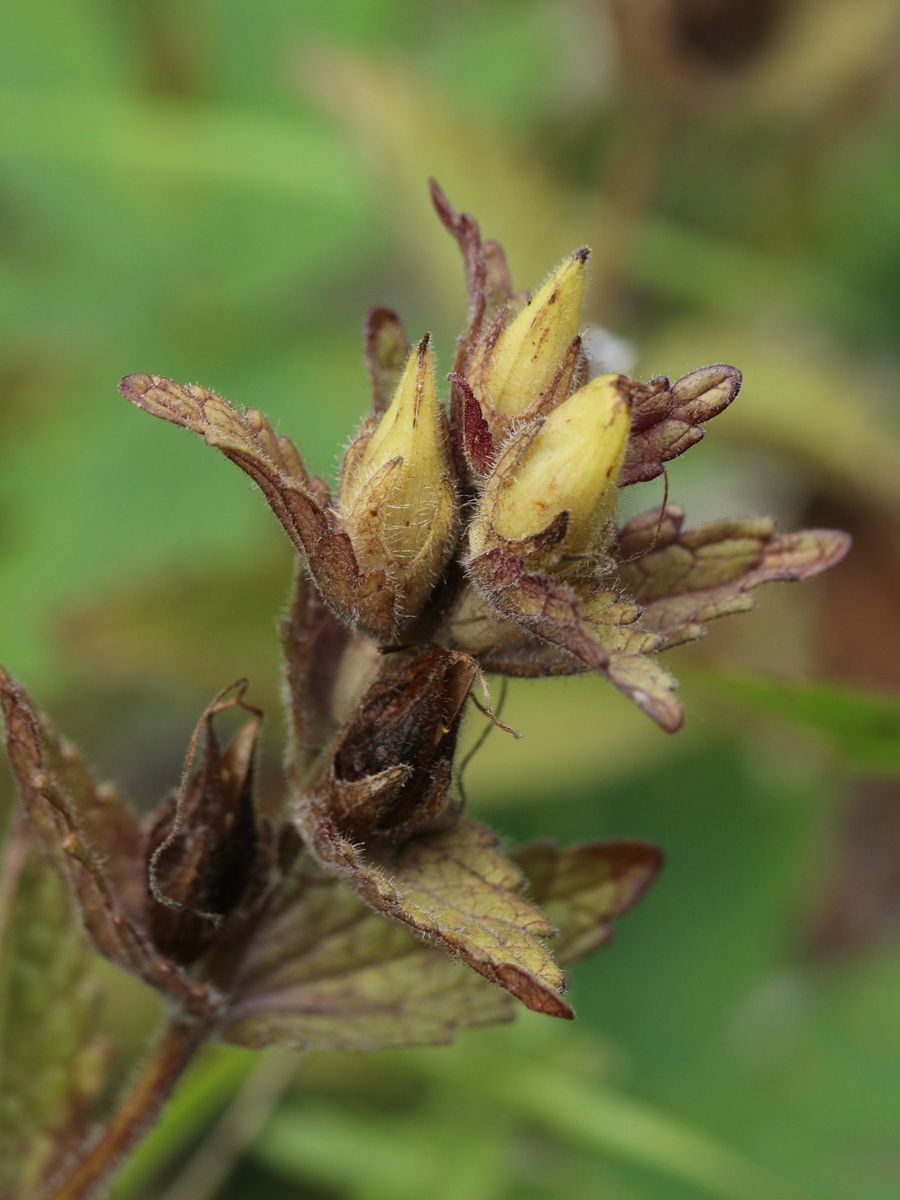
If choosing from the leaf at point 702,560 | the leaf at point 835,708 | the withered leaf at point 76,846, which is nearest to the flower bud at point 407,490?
the leaf at point 702,560

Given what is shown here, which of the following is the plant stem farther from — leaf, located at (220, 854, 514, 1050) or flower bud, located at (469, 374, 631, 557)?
flower bud, located at (469, 374, 631, 557)

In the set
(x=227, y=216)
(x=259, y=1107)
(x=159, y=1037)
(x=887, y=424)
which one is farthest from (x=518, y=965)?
(x=227, y=216)

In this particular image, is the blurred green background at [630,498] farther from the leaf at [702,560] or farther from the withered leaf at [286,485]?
the withered leaf at [286,485]

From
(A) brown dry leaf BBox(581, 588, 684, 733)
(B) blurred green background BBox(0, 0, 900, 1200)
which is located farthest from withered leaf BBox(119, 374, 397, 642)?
(B) blurred green background BBox(0, 0, 900, 1200)

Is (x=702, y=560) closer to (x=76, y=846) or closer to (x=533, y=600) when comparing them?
(x=533, y=600)

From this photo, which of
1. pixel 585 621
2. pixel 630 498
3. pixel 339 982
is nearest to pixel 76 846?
pixel 339 982

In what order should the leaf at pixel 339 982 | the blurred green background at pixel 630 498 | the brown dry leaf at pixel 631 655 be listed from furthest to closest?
the blurred green background at pixel 630 498
the leaf at pixel 339 982
the brown dry leaf at pixel 631 655

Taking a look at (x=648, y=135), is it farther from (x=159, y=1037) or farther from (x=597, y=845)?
(x=159, y=1037)
